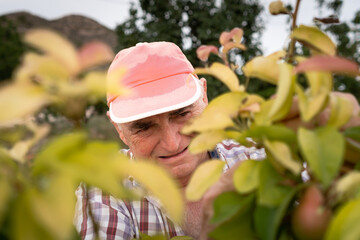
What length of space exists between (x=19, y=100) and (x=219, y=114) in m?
0.26

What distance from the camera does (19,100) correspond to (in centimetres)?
28

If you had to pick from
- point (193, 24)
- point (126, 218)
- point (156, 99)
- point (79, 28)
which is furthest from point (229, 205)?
point (79, 28)

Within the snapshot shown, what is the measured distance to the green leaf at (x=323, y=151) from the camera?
360 mm

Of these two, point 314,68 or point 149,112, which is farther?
point 149,112

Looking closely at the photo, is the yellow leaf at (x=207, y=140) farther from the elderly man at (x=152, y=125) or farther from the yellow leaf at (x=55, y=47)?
the elderly man at (x=152, y=125)

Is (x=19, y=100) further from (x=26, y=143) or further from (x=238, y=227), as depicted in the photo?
(x=238, y=227)

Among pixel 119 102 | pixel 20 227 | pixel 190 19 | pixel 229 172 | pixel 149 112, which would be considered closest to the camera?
pixel 20 227

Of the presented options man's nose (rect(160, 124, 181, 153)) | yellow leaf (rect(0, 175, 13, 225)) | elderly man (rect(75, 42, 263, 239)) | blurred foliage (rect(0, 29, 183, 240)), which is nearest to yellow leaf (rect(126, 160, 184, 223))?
blurred foliage (rect(0, 29, 183, 240))

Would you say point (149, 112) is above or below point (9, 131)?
below

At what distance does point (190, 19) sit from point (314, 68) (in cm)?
412

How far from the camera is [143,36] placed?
436cm

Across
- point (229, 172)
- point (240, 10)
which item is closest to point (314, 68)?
point (229, 172)

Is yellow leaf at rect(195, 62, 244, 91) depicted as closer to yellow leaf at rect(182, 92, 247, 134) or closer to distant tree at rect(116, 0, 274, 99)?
yellow leaf at rect(182, 92, 247, 134)

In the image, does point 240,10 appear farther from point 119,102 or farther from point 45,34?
point 45,34
